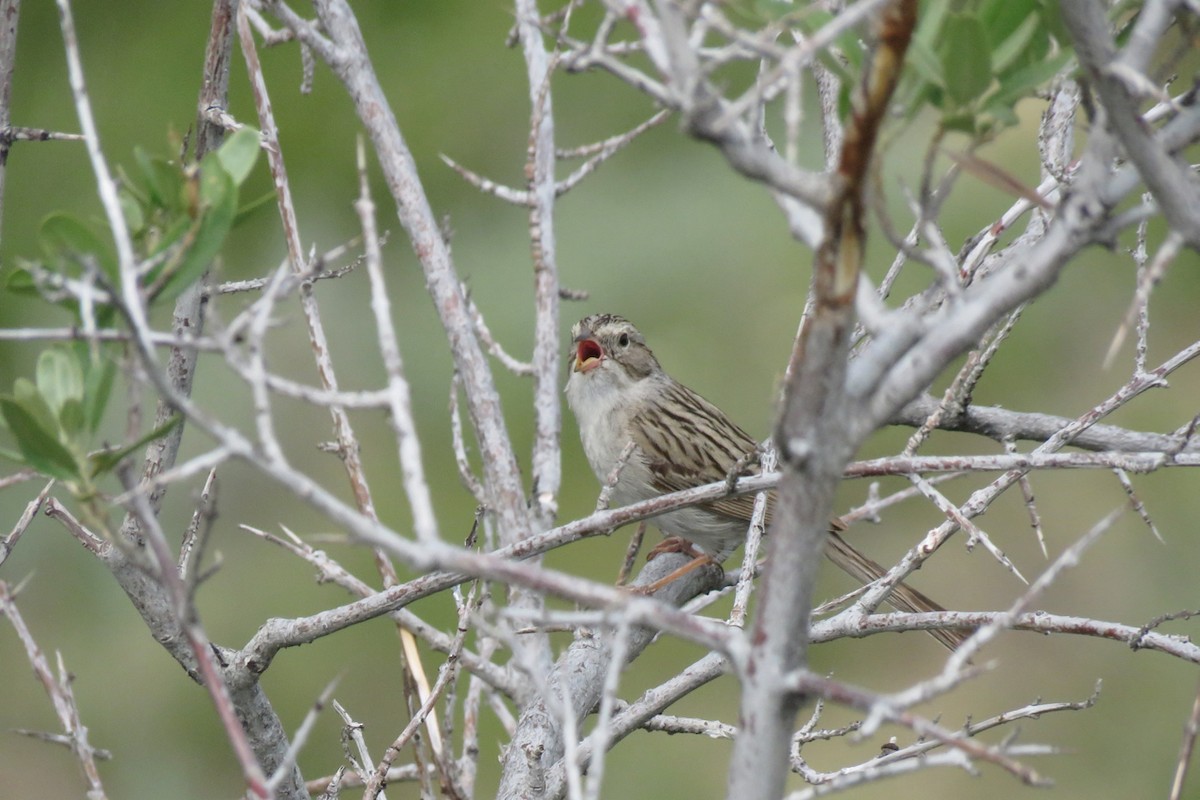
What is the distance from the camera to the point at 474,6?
10898mm

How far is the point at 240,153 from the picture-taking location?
1.96 metres

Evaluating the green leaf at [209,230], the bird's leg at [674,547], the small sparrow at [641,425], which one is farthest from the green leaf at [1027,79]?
the small sparrow at [641,425]

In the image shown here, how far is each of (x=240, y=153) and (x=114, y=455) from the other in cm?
49

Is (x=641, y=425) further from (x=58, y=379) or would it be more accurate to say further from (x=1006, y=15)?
(x=1006, y=15)

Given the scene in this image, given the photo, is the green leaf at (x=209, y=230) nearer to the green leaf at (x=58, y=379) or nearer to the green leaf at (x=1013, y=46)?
the green leaf at (x=58, y=379)

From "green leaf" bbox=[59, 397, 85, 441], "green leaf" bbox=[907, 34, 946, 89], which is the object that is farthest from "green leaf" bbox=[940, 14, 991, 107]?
"green leaf" bbox=[59, 397, 85, 441]

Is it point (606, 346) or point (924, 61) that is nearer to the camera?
point (924, 61)

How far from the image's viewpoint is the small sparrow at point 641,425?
19.7ft

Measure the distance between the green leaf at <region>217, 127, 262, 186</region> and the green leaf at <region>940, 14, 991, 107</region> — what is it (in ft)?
3.29

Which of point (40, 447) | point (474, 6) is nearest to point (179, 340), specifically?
point (40, 447)

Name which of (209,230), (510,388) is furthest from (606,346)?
(209,230)

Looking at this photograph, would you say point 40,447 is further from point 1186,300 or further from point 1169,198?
point 1186,300

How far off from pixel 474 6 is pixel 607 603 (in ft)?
33.1

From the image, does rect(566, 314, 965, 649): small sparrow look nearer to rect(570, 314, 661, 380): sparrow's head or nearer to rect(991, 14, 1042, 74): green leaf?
rect(570, 314, 661, 380): sparrow's head
